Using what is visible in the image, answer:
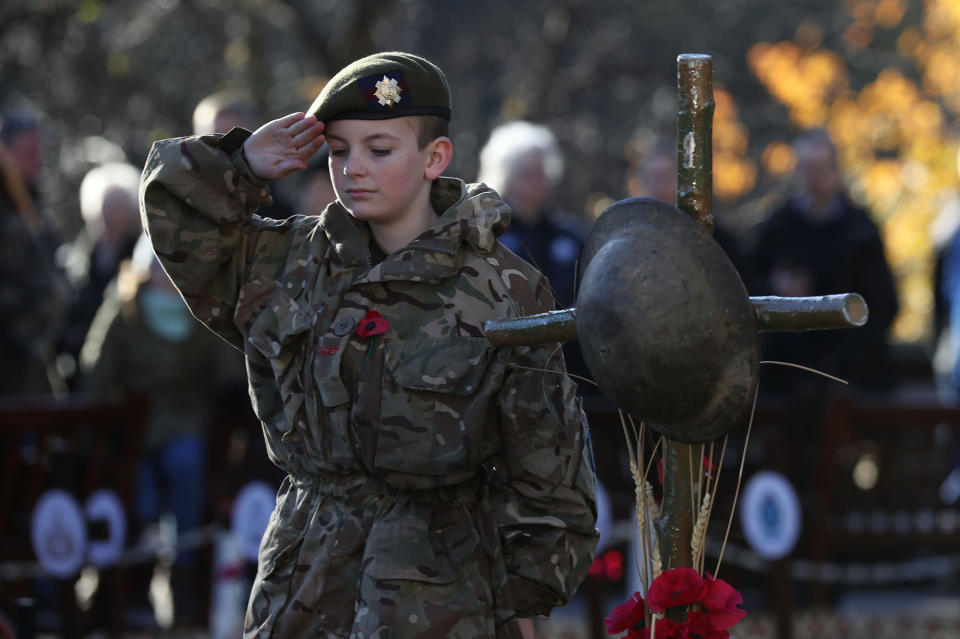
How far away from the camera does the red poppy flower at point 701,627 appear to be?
2818 millimetres

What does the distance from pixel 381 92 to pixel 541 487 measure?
92 centimetres

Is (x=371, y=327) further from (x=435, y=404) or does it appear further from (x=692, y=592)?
(x=692, y=592)

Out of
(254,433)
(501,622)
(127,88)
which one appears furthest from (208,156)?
(127,88)

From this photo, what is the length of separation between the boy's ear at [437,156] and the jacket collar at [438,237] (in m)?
0.08

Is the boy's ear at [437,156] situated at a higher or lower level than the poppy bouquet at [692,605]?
higher

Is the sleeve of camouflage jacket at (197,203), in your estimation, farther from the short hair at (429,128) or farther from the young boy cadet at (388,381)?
the short hair at (429,128)

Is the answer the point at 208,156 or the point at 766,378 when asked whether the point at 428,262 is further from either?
the point at 766,378

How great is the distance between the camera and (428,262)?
11.5ft

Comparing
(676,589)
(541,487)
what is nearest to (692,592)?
(676,589)

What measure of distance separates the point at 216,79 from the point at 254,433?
33.5ft

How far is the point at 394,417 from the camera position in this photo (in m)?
3.42

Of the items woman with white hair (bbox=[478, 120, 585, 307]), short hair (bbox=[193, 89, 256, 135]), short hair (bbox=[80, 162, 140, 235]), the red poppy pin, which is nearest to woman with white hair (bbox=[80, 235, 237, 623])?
short hair (bbox=[193, 89, 256, 135])

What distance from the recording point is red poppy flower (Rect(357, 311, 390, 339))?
3459 mm

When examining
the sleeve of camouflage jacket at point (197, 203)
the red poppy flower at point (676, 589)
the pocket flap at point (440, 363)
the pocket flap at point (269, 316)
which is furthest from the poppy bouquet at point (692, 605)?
the sleeve of camouflage jacket at point (197, 203)
